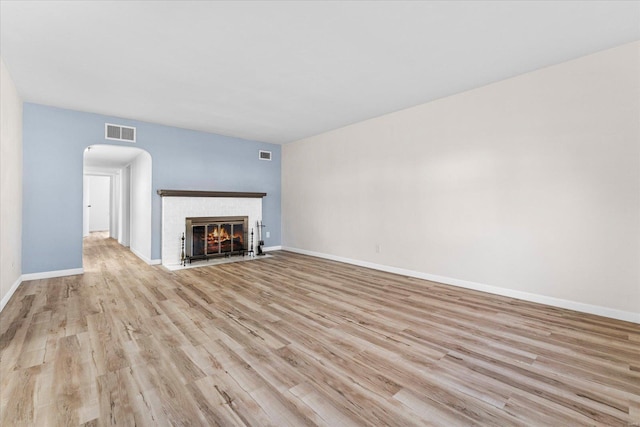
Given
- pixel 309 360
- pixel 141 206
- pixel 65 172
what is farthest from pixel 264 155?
pixel 309 360

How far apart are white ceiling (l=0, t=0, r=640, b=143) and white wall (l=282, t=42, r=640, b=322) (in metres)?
0.37

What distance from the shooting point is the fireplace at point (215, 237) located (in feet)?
18.5

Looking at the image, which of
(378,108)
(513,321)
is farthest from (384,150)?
(513,321)

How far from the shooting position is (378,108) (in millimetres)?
4594

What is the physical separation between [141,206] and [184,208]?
1204 mm

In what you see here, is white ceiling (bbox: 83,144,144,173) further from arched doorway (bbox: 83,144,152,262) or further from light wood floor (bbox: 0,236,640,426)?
light wood floor (bbox: 0,236,640,426)

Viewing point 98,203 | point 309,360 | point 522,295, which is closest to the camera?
point 309,360

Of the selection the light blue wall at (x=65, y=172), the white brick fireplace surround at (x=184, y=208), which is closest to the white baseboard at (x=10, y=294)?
the light blue wall at (x=65, y=172)

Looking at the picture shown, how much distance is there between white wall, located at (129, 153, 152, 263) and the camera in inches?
218

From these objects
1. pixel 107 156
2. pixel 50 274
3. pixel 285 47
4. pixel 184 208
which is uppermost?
pixel 285 47

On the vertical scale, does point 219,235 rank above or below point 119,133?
below

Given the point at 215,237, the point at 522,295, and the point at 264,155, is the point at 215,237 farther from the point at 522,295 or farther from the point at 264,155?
the point at 522,295

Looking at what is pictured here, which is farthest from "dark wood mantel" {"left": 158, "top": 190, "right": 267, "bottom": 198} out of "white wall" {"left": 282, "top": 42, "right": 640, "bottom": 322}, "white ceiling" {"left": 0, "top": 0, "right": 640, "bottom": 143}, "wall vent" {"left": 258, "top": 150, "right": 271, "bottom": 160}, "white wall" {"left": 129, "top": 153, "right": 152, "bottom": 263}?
"white wall" {"left": 282, "top": 42, "right": 640, "bottom": 322}

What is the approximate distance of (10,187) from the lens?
3424mm
